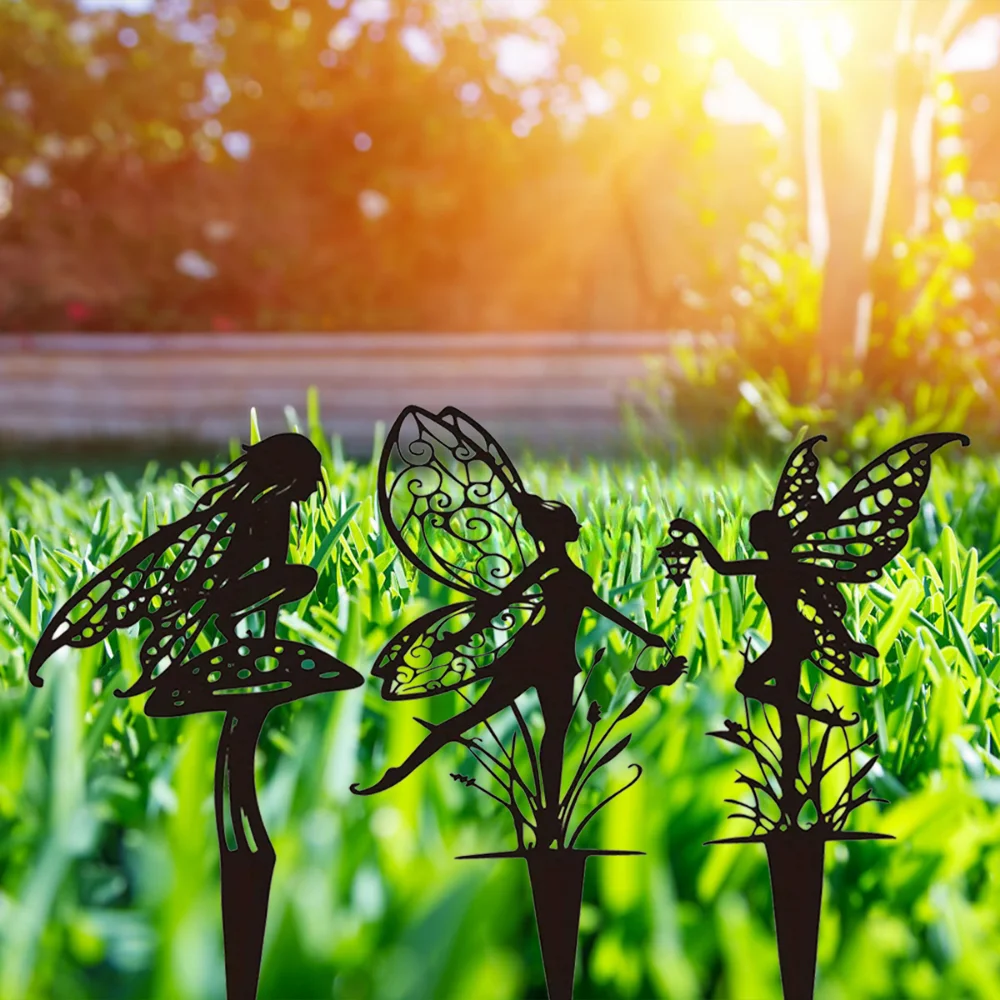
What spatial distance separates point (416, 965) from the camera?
1.75 feet

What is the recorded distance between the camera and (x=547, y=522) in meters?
1.01

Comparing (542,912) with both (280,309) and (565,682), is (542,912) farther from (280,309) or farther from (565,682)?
(280,309)

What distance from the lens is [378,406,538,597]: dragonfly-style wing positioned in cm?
102

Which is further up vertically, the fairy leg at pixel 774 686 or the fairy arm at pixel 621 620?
the fairy arm at pixel 621 620

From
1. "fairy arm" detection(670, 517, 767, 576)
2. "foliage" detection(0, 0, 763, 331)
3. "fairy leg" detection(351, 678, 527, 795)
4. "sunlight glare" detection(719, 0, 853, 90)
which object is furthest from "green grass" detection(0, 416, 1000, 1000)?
"foliage" detection(0, 0, 763, 331)

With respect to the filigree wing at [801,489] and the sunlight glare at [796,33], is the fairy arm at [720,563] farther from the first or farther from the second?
the sunlight glare at [796,33]

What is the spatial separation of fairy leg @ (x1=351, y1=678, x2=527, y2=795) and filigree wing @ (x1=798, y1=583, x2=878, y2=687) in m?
0.31

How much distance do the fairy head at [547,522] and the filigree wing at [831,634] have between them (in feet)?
0.82

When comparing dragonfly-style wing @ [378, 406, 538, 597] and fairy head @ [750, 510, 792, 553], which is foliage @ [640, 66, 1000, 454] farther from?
fairy head @ [750, 510, 792, 553]

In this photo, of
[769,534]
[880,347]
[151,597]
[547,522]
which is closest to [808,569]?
[769,534]

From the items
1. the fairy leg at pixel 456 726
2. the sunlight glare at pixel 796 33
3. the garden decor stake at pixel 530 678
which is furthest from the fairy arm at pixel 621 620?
the sunlight glare at pixel 796 33

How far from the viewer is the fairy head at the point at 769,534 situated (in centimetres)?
106

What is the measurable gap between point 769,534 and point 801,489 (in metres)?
0.08

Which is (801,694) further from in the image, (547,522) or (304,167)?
(304,167)
